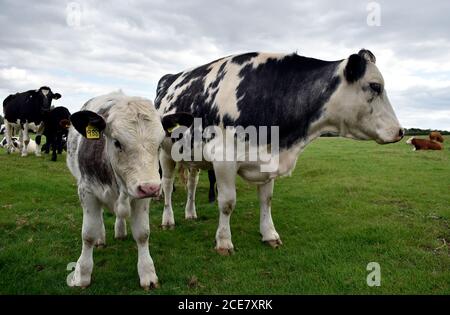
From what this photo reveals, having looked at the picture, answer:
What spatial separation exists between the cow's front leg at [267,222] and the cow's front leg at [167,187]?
1.77m

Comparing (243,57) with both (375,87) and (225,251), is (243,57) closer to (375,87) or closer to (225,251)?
(375,87)

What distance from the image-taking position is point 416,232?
260 inches

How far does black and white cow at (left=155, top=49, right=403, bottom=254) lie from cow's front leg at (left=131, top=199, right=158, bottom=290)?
1.34m

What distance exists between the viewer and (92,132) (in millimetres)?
4113

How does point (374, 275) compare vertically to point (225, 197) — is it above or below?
below

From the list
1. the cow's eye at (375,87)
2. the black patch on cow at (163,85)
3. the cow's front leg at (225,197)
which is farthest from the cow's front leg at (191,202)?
the cow's eye at (375,87)

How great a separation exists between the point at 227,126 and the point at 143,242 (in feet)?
6.42

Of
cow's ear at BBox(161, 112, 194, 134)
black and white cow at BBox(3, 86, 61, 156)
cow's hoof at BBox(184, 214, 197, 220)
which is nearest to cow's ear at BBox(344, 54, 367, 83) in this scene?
cow's ear at BBox(161, 112, 194, 134)

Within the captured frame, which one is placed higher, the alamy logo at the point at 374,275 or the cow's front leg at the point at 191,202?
the cow's front leg at the point at 191,202

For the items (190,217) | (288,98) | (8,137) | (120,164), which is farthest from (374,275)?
(8,137)

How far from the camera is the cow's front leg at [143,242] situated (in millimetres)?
4613

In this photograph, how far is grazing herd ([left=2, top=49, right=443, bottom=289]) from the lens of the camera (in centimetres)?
415

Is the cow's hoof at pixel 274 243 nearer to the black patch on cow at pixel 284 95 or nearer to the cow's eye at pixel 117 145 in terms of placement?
the black patch on cow at pixel 284 95
